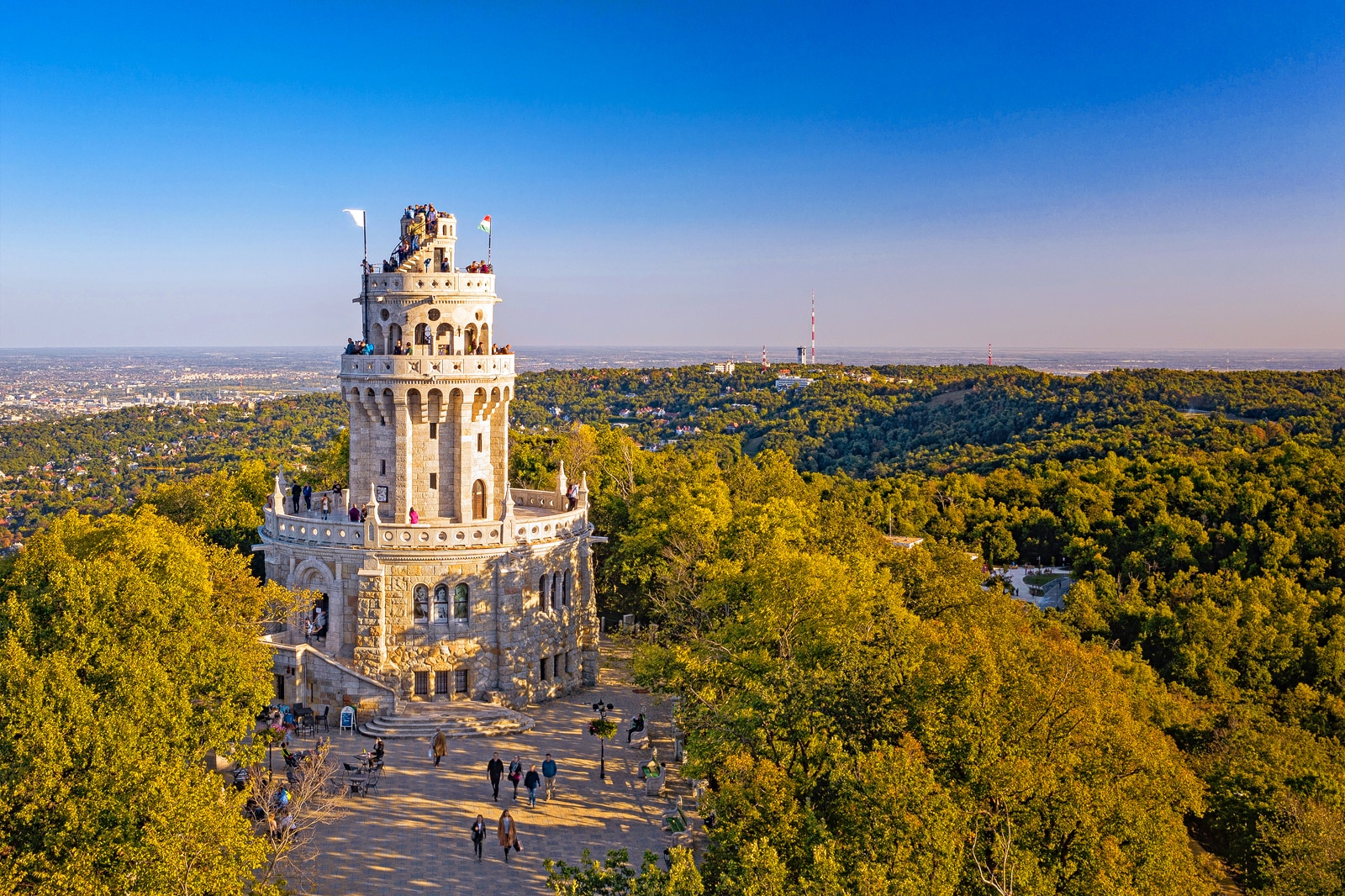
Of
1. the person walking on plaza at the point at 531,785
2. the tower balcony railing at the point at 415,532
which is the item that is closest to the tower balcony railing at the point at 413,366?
the tower balcony railing at the point at 415,532

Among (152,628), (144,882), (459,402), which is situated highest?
(459,402)

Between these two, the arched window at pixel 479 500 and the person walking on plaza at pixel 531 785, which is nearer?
the person walking on plaza at pixel 531 785

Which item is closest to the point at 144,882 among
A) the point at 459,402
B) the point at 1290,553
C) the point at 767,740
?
the point at 767,740

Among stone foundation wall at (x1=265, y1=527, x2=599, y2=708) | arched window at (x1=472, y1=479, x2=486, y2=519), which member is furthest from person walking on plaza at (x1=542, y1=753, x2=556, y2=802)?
arched window at (x1=472, y1=479, x2=486, y2=519)

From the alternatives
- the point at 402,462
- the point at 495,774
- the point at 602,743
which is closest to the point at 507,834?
the point at 495,774

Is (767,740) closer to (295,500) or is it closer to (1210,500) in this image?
(295,500)

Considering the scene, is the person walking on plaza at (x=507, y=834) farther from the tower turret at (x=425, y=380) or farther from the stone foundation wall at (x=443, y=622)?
the tower turret at (x=425, y=380)
